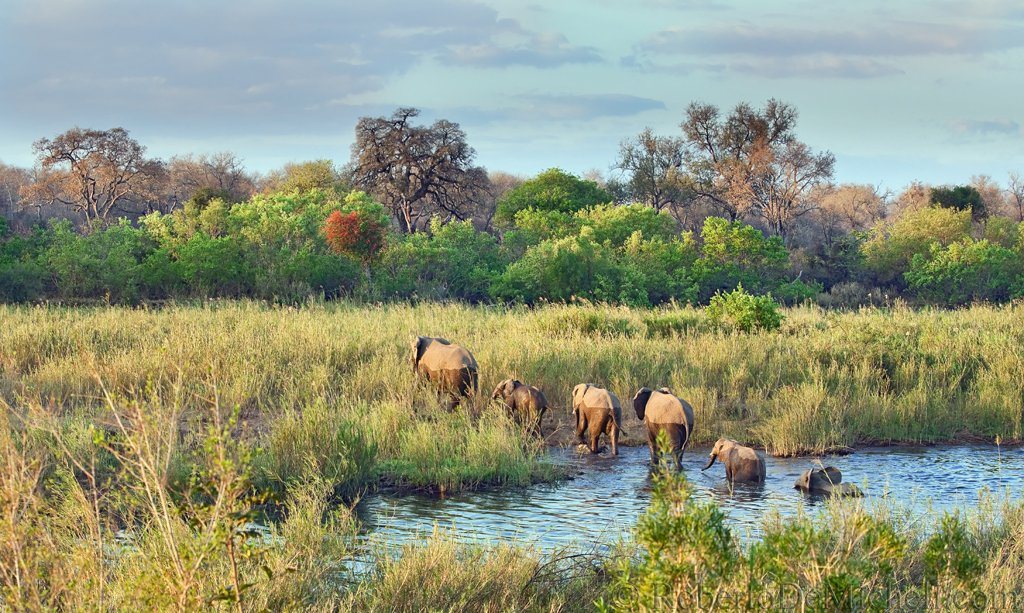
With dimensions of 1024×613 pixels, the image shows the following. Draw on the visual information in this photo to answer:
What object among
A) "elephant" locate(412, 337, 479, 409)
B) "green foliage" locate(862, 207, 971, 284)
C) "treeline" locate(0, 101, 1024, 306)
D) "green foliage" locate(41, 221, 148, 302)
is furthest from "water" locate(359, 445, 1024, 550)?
"green foliage" locate(862, 207, 971, 284)

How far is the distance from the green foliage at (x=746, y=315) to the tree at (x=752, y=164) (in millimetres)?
30114

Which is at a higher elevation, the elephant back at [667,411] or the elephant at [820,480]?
the elephant back at [667,411]

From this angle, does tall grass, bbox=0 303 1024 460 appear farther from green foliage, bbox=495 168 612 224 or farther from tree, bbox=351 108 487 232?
tree, bbox=351 108 487 232

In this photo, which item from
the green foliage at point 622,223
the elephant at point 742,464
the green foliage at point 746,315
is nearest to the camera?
the elephant at point 742,464

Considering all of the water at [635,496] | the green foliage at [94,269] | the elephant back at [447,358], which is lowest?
the water at [635,496]

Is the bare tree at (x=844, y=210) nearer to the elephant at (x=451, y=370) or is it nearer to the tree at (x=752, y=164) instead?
the tree at (x=752, y=164)

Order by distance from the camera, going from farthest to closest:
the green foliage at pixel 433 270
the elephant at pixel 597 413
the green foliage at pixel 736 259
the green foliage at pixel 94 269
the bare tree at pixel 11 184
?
the bare tree at pixel 11 184, the green foliage at pixel 736 259, the green foliage at pixel 433 270, the green foliage at pixel 94 269, the elephant at pixel 597 413

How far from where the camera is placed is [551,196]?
38219mm

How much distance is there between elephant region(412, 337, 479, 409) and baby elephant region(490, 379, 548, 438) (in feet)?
2.17

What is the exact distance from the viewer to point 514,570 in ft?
18.0

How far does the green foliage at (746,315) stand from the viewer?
1650cm

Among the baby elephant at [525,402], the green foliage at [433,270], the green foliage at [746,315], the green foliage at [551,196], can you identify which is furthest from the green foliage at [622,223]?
the baby elephant at [525,402]

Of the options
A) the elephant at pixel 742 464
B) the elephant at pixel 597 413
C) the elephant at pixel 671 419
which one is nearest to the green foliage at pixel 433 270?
the elephant at pixel 597 413

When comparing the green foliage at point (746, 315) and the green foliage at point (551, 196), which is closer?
the green foliage at point (746, 315)
